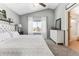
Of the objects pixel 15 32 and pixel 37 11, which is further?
pixel 37 11

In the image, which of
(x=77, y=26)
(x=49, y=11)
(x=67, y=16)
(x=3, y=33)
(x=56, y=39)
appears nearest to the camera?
(x=3, y=33)

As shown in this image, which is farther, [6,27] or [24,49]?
[6,27]

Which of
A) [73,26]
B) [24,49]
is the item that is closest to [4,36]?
[24,49]

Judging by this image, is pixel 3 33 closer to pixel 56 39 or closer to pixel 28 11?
pixel 28 11

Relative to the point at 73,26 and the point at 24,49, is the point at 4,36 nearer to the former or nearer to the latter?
the point at 24,49

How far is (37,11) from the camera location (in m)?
1.94

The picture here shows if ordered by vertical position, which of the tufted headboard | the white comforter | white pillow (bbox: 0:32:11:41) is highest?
the tufted headboard

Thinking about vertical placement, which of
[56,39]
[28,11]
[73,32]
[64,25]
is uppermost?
[28,11]

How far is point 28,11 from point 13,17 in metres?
0.33

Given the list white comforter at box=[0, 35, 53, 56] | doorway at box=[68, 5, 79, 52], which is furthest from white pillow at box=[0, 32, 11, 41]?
doorway at box=[68, 5, 79, 52]

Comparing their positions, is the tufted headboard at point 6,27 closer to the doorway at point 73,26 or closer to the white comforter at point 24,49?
the white comforter at point 24,49

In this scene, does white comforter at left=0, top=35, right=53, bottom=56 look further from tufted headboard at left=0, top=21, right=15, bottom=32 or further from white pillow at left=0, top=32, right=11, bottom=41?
tufted headboard at left=0, top=21, right=15, bottom=32

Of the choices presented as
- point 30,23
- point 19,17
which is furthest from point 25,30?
point 19,17

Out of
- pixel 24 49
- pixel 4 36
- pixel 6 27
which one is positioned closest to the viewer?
pixel 24 49
